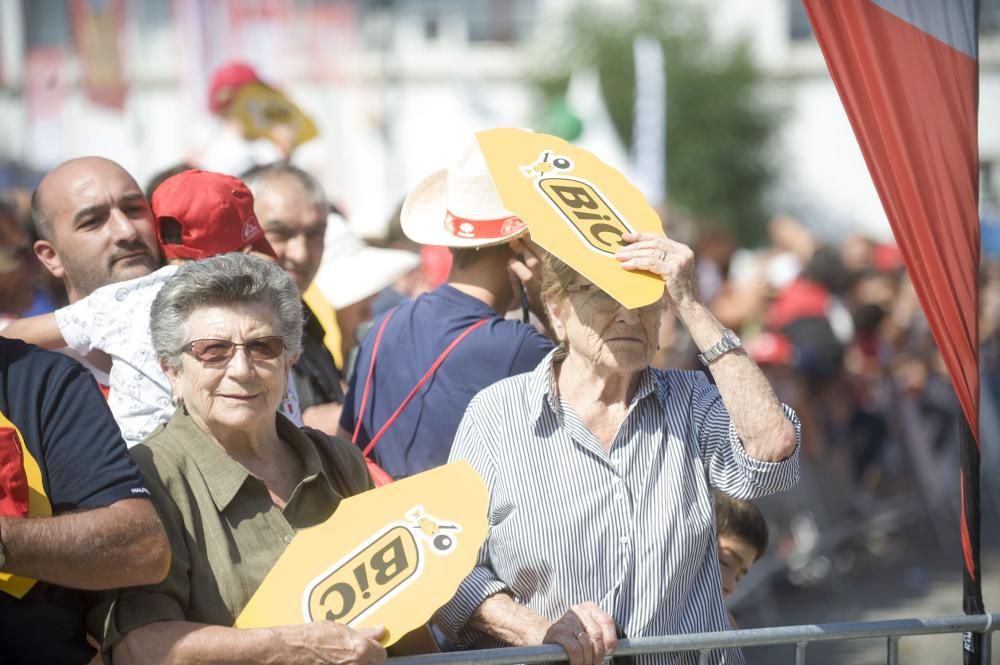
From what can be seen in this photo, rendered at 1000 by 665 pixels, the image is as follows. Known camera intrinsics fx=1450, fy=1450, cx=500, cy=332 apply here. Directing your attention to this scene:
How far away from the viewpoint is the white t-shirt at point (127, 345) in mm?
3586

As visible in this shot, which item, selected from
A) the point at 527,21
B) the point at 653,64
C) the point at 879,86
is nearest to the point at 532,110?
the point at 527,21

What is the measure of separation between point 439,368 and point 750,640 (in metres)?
1.21

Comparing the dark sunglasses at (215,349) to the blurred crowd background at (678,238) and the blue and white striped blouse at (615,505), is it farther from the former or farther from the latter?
the blurred crowd background at (678,238)

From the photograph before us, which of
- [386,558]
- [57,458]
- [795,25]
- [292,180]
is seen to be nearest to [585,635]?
[386,558]

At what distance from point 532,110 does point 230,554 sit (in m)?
40.7

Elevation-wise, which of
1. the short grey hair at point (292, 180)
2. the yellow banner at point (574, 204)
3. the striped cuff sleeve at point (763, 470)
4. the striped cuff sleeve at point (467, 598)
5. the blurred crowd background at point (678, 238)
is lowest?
the blurred crowd background at point (678, 238)

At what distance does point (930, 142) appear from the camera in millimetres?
3617

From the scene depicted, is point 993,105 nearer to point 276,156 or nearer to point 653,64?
point 653,64

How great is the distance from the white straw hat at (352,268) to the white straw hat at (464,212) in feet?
4.33

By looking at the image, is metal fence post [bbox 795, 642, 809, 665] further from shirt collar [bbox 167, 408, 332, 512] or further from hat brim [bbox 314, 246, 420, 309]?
hat brim [bbox 314, 246, 420, 309]

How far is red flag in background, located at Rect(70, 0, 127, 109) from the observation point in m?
11.4

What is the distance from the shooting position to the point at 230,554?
314cm

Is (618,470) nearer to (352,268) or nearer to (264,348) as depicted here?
(264,348)

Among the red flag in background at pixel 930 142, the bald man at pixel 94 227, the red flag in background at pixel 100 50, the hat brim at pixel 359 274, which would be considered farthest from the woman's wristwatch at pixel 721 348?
the red flag in background at pixel 100 50
